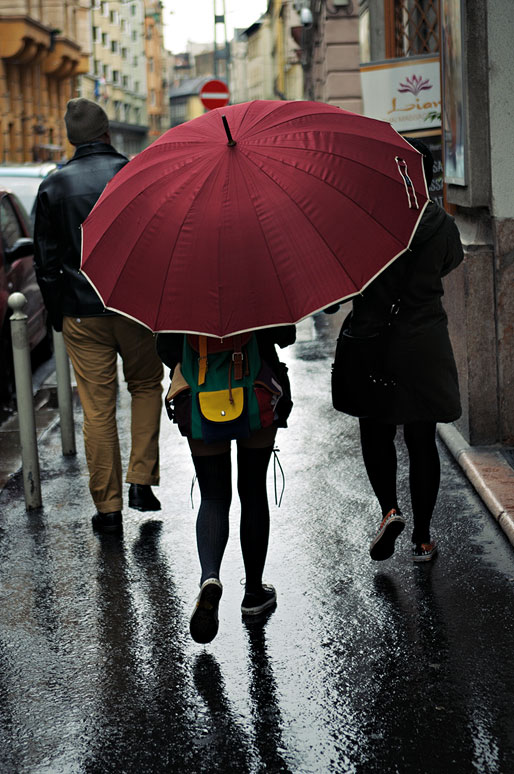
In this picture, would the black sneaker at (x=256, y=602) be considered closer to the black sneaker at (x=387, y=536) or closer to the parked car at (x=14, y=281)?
the black sneaker at (x=387, y=536)

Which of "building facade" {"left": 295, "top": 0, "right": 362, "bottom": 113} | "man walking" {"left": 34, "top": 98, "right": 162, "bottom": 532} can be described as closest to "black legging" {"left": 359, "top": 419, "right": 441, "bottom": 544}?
"man walking" {"left": 34, "top": 98, "right": 162, "bottom": 532}

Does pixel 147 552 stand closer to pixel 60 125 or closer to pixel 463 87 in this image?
pixel 463 87

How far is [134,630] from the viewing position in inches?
177

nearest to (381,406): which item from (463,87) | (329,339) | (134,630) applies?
(134,630)

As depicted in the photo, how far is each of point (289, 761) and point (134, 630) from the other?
1.25 metres

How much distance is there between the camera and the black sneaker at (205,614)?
4055 mm

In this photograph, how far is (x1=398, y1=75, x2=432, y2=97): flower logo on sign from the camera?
31.0 ft

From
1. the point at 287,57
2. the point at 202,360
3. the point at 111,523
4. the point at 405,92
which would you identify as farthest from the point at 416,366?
the point at 287,57

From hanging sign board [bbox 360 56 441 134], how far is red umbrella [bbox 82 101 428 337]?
5.87m

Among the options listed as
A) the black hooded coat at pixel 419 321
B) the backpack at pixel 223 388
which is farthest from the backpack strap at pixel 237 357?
the black hooded coat at pixel 419 321

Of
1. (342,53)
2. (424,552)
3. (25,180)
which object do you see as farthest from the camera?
(342,53)

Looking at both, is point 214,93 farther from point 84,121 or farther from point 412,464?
point 412,464

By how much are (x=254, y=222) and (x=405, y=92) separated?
20.9ft

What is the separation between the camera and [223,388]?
4012 millimetres
